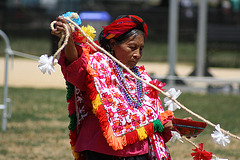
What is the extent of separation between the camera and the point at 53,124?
759 cm

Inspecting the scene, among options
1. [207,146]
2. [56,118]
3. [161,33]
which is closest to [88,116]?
[207,146]

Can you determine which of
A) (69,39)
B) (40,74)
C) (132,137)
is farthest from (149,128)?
(40,74)

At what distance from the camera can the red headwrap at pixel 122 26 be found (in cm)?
338

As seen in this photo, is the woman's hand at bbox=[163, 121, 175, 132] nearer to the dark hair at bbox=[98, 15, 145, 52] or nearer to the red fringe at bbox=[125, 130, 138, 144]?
the red fringe at bbox=[125, 130, 138, 144]

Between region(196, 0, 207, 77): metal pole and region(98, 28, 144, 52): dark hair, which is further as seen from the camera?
region(196, 0, 207, 77): metal pole

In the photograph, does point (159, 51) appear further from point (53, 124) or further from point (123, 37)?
point (123, 37)

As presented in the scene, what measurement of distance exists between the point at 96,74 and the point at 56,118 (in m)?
4.84

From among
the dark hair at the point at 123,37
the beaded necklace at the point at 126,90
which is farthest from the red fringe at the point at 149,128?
the dark hair at the point at 123,37

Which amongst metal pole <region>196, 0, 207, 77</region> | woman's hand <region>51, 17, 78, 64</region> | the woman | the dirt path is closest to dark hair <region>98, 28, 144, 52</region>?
the woman

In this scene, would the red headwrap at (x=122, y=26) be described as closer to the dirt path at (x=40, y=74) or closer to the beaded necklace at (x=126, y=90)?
the beaded necklace at (x=126, y=90)

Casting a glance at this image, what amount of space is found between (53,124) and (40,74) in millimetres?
5972

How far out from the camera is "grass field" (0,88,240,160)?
19.7 ft

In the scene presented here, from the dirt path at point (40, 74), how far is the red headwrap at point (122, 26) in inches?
324

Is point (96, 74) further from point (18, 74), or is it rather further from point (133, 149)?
point (18, 74)
